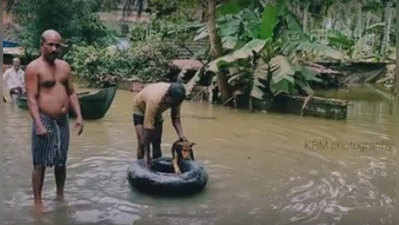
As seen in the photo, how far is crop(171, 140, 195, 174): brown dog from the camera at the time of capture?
257 inches

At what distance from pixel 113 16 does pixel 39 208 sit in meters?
25.2

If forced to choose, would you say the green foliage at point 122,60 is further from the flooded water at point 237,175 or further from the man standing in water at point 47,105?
the man standing in water at point 47,105

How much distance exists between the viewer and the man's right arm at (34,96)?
5.31m

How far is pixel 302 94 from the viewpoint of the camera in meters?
13.9

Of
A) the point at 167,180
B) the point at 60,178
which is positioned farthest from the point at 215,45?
the point at 60,178

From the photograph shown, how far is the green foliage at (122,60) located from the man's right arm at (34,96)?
39.8 feet

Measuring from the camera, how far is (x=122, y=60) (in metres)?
18.2

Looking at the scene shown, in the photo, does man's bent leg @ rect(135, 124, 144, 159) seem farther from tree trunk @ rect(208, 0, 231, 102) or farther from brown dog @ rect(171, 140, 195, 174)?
tree trunk @ rect(208, 0, 231, 102)

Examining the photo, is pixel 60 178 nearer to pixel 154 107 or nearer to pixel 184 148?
pixel 154 107

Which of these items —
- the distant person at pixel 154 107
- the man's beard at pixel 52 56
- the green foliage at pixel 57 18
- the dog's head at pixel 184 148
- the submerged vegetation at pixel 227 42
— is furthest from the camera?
the green foliage at pixel 57 18

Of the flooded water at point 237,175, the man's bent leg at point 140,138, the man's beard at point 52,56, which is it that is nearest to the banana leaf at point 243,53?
the flooded water at point 237,175

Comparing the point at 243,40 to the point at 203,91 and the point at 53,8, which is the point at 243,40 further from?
the point at 53,8

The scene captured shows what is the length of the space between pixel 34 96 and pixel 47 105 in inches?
6.0

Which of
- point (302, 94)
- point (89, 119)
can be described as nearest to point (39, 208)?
point (89, 119)
